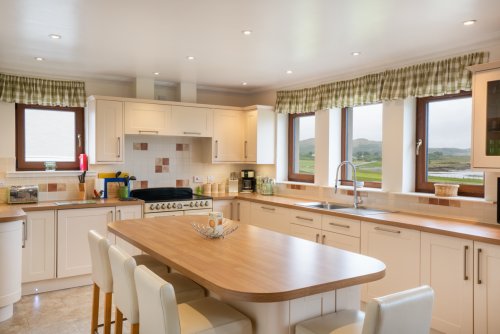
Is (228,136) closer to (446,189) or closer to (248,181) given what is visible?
(248,181)

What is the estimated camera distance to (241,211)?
17.9 feet

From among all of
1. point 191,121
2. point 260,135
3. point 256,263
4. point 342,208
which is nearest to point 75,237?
point 191,121

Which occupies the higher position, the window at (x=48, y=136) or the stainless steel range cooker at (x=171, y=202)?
the window at (x=48, y=136)

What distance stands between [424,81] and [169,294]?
318cm

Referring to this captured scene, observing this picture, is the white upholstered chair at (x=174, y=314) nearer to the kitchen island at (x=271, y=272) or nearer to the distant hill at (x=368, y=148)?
the kitchen island at (x=271, y=272)

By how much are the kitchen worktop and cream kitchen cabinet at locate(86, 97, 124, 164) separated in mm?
513

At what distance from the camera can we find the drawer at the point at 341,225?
3.82 m

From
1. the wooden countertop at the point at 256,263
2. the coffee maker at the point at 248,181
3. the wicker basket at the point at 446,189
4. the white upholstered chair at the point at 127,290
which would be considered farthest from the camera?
the coffee maker at the point at 248,181

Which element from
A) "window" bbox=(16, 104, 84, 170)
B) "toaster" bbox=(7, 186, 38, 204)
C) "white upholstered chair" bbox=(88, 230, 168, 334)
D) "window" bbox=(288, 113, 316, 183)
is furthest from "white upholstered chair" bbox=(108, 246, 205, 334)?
"window" bbox=(288, 113, 316, 183)

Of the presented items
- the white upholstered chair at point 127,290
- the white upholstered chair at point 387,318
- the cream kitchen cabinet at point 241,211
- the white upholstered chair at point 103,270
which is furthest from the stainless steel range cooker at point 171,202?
the white upholstered chair at point 387,318

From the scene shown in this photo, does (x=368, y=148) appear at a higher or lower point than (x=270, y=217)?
higher

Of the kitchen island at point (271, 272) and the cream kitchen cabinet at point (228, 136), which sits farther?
the cream kitchen cabinet at point (228, 136)

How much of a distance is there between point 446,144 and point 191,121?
302cm

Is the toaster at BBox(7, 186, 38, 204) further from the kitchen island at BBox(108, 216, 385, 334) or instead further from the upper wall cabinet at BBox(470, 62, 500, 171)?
the upper wall cabinet at BBox(470, 62, 500, 171)
